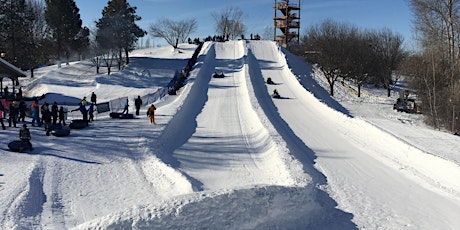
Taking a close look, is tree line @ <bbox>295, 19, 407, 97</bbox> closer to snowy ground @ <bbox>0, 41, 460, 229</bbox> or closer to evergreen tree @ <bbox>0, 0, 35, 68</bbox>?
snowy ground @ <bbox>0, 41, 460, 229</bbox>

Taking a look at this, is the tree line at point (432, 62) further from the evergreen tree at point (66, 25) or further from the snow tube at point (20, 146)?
the evergreen tree at point (66, 25)

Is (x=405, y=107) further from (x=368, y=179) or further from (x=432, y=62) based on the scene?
(x=368, y=179)

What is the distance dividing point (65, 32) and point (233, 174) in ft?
152

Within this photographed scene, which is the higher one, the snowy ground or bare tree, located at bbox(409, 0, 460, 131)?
bare tree, located at bbox(409, 0, 460, 131)

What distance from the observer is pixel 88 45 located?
183 feet

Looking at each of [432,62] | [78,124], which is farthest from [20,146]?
[432,62]

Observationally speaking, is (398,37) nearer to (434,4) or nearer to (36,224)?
(434,4)

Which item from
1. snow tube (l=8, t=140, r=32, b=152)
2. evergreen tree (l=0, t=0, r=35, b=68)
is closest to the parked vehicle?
snow tube (l=8, t=140, r=32, b=152)

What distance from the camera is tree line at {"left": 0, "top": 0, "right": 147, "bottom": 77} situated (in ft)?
146

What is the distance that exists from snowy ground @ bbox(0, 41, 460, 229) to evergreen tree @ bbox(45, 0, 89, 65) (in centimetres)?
3266

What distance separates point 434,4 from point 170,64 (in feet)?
118

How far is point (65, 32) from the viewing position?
5188 cm

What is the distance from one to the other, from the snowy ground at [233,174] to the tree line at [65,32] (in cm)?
2808

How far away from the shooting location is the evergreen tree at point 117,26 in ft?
166
